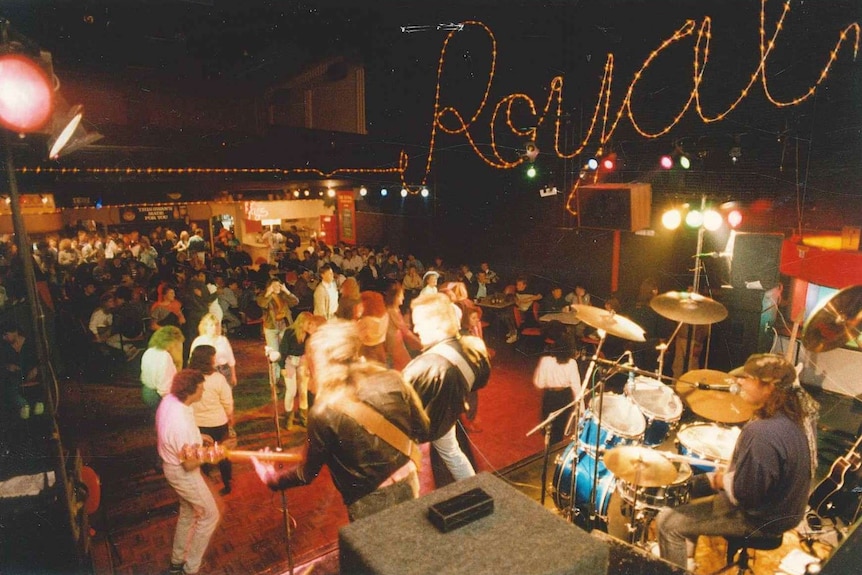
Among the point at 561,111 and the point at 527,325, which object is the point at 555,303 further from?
the point at 561,111

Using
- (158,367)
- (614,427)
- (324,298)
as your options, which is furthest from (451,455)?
(324,298)

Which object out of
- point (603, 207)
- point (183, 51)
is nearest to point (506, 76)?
point (603, 207)

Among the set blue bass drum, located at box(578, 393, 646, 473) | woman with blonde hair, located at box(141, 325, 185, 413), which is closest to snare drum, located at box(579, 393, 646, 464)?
blue bass drum, located at box(578, 393, 646, 473)

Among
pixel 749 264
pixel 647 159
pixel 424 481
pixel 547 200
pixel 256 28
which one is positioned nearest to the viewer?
pixel 256 28

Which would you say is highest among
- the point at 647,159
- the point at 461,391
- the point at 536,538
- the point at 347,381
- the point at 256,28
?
the point at 256,28

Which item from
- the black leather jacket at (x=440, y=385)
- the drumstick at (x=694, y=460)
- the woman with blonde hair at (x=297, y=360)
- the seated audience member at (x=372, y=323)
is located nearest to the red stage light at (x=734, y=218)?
the drumstick at (x=694, y=460)

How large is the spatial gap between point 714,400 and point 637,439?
2.21 feet

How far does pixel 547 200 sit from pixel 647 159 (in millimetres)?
2824

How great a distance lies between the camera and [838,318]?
3602 millimetres

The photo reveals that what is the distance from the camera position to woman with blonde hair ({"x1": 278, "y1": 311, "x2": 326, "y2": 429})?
20.5 feet

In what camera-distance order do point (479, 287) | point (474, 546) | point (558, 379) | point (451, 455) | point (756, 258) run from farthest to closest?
point (479, 287) → point (756, 258) → point (558, 379) → point (451, 455) → point (474, 546)

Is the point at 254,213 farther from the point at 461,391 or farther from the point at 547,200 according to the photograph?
the point at 461,391

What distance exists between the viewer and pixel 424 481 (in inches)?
213

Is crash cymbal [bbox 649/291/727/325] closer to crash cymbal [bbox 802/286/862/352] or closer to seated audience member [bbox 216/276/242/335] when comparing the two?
crash cymbal [bbox 802/286/862/352]
